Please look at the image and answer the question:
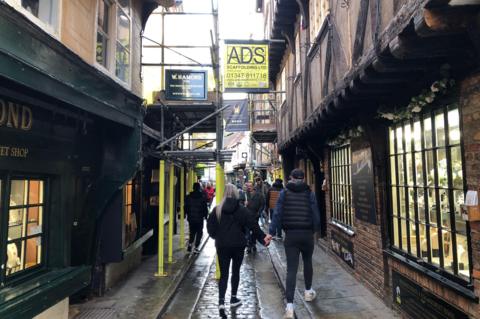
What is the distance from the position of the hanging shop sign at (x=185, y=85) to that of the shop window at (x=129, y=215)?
213cm

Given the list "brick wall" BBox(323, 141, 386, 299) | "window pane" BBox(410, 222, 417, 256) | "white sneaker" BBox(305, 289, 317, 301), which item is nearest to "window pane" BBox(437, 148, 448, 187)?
"window pane" BBox(410, 222, 417, 256)

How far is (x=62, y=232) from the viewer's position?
16.1 feet

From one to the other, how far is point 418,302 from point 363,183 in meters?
2.19

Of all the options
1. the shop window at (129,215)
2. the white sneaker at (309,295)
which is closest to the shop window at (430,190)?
the white sneaker at (309,295)

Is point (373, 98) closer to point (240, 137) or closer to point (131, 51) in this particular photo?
point (131, 51)

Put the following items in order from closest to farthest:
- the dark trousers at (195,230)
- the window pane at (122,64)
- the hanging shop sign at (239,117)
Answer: the window pane at (122,64) → the dark trousers at (195,230) → the hanging shop sign at (239,117)

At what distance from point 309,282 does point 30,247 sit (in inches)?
147

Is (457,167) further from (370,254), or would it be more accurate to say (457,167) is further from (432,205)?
(370,254)

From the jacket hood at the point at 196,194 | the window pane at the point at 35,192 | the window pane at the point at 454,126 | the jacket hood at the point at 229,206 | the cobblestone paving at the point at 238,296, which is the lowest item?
the cobblestone paving at the point at 238,296

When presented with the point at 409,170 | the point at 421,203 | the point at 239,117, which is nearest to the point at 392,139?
the point at 409,170

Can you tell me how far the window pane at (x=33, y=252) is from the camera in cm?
440

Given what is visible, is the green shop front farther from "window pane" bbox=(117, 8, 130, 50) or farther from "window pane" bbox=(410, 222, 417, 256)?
"window pane" bbox=(410, 222, 417, 256)

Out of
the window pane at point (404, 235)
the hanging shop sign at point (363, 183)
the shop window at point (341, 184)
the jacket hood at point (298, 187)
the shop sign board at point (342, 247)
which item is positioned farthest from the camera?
the shop window at point (341, 184)

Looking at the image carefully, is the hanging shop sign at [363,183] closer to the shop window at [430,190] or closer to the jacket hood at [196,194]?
the shop window at [430,190]
